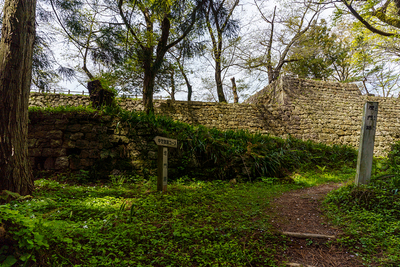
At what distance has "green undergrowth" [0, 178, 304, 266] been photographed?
1513 mm

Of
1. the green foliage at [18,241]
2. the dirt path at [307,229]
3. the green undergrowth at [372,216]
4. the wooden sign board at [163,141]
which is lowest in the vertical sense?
the dirt path at [307,229]

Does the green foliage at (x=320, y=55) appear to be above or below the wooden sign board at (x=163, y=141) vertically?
above

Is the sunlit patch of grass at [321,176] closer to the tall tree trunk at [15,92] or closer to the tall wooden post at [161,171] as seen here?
the tall wooden post at [161,171]

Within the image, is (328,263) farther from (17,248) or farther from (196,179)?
(196,179)

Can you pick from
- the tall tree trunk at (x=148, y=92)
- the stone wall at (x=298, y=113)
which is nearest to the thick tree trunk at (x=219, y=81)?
the stone wall at (x=298, y=113)

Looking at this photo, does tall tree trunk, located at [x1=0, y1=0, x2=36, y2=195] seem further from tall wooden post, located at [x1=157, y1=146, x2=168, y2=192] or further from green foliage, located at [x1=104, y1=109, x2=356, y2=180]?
green foliage, located at [x1=104, y1=109, x2=356, y2=180]

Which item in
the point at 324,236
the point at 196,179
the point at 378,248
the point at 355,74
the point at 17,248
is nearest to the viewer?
the point at 17,248

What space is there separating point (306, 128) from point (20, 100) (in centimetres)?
1030

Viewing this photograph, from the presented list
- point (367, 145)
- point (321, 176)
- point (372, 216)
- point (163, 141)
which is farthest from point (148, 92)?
point (372, 216)

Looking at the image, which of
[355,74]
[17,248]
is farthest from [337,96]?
[17,248]

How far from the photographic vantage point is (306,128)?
32.3 feet

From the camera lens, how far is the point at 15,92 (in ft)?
9.02

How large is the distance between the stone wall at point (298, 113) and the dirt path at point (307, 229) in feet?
20.0

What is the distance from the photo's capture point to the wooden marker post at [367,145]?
10.9 ft
